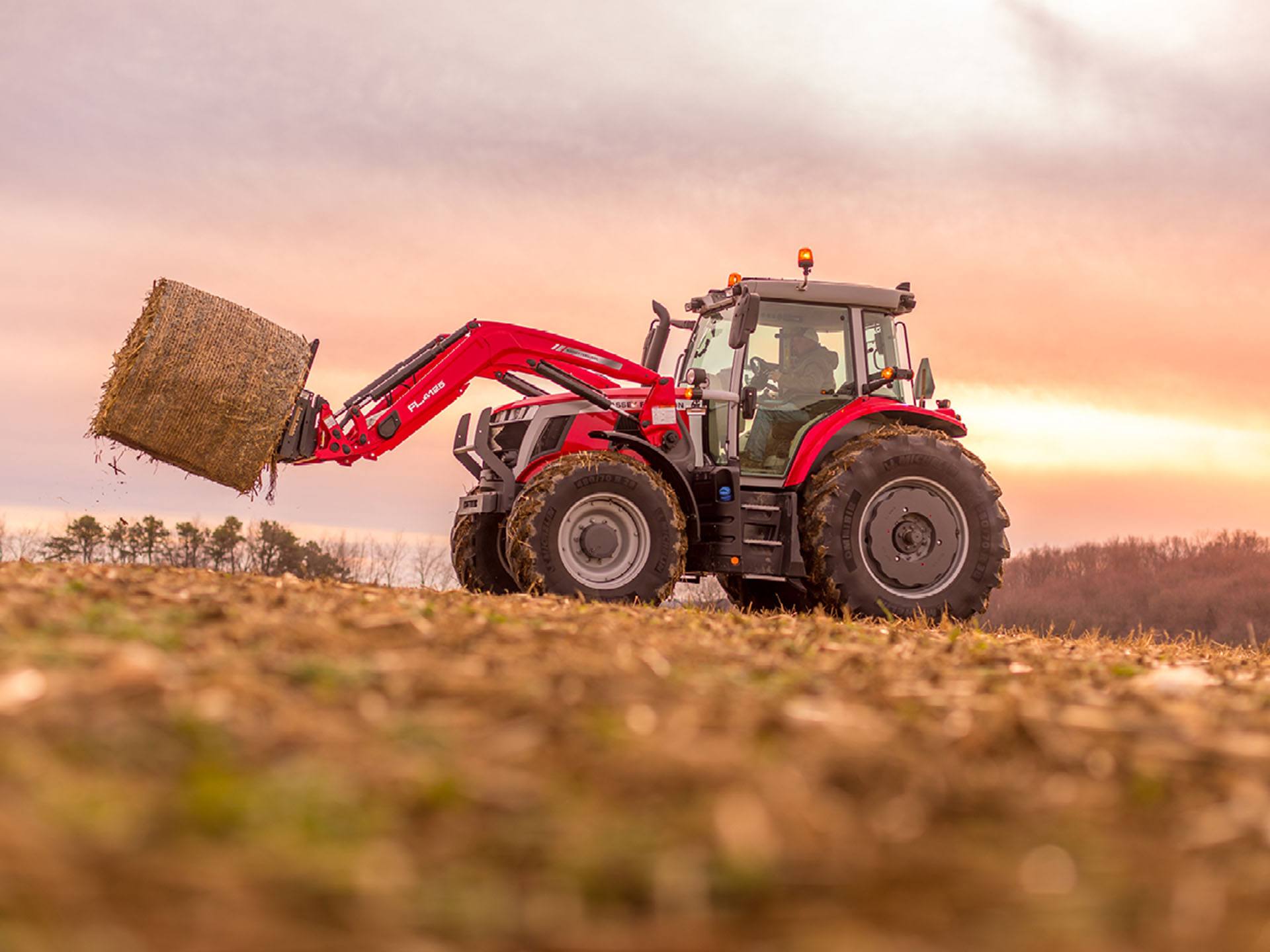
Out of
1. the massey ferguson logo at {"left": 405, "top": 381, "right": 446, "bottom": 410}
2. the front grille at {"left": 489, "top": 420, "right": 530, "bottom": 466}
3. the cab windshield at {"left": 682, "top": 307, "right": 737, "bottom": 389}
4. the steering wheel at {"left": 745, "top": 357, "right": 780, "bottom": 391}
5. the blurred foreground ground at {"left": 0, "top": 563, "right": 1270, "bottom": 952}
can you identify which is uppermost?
the cab windshield at {"left": 682, "top": 307, "right": 737, "bottom": 389}

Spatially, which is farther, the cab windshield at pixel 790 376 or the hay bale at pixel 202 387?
the cab windshield at pixel 790 376

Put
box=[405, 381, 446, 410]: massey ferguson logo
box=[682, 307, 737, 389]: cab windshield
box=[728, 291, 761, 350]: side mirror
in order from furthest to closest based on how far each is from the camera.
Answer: box=[682, 307, 737, 389]: cab windshield, box=[405, 381, 446, 410]: massey ferguson logo, box=[728, 291, 761, 350]: side mirror

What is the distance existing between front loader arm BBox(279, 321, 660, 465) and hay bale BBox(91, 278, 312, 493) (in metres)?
0.29

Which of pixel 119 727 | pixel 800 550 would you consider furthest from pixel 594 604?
pixel 119 727

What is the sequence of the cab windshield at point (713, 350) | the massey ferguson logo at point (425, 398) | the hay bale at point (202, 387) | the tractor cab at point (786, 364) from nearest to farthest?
the hay bale at point (202, 387), the massey ferguson logo at point (425, 398), the tractor cab at point (786, 364), the cab windshield at point (713, 350)

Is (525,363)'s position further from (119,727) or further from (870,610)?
(119,727)

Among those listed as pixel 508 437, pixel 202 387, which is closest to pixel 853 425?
pixel 508 437

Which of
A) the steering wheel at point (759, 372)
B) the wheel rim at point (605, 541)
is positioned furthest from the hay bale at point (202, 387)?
the steering wheel at point (759, 372)

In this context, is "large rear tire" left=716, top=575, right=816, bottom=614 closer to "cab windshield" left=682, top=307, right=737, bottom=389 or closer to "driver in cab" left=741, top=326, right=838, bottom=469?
"driver in cab" left=741, top=326, right=838, bottom=469

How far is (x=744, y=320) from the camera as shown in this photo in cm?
966

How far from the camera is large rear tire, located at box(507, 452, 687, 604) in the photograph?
9039mm

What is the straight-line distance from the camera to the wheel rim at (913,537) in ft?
33.0

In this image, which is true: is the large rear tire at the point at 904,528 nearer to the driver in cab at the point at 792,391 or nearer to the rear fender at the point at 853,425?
the rear fender at the point at 853,425

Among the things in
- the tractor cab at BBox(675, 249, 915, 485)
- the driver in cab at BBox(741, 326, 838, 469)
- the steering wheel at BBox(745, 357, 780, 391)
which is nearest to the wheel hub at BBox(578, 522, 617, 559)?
the tractor cab at BBox(675, 249, 915, 485)
